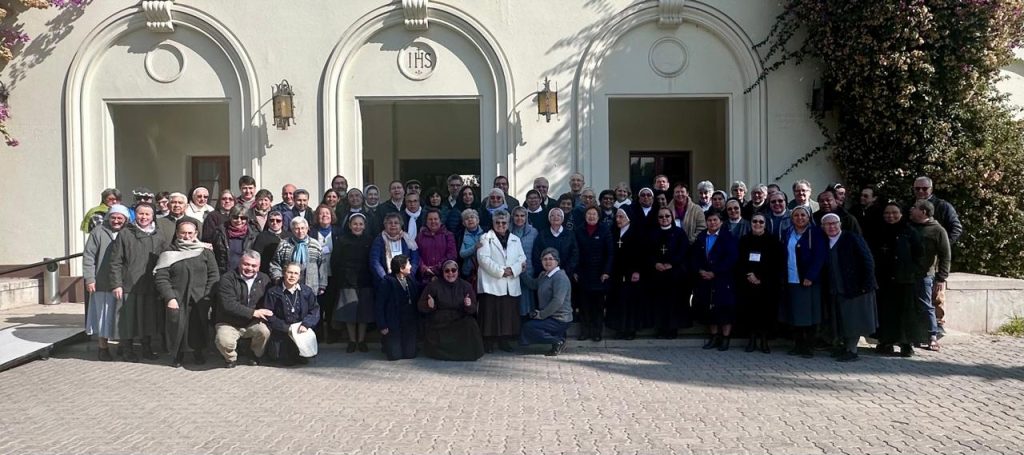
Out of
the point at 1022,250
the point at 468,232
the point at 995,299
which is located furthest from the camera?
the point at 1022,250

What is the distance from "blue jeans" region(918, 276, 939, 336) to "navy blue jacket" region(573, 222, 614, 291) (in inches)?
132

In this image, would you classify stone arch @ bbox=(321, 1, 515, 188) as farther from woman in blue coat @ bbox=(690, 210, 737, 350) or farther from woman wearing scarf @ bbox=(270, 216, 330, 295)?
woman in blue coat @ bbox=(690, 210, 737, 350)

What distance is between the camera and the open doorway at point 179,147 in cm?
1441

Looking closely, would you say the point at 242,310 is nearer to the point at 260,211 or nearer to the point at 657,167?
the point at 260,211

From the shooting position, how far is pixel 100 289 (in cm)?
816

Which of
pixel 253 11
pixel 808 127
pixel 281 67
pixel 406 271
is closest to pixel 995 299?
pixel 808 127

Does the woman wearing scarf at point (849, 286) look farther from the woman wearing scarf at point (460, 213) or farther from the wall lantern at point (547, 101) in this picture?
the wall lantern at point (547, 101)

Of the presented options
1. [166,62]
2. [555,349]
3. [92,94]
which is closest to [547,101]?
[555,349]

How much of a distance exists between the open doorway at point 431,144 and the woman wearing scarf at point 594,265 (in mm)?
8448

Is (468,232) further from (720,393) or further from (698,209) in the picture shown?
(720,393)

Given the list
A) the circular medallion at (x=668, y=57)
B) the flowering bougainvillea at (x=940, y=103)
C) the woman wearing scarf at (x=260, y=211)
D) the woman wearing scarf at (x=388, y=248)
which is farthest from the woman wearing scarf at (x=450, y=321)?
the flowering bougainvillea at (x=940, y=103)

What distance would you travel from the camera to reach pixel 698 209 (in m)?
9.02

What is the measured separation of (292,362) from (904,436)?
223 inches

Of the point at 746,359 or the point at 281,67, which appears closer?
the point at 746,359
